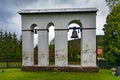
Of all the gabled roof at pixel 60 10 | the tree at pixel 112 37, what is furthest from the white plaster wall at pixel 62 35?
the tree at pixel 112 37

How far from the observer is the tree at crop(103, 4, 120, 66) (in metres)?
26.2

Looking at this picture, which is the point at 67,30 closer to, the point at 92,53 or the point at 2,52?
the point at 92,53

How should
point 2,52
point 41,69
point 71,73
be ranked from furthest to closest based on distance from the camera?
point 2,52, point 41,69, point 71,73

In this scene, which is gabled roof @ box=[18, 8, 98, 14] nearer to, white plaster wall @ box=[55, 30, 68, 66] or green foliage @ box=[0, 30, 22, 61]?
white plaster wall @ box=[55, 30, 68, 66]

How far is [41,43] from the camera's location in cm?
2039

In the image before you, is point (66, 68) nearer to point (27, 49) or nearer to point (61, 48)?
point (61, 48)

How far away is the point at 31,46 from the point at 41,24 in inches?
77.0

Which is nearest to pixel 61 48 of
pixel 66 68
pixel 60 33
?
pixel 60 33

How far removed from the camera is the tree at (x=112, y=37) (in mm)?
26203

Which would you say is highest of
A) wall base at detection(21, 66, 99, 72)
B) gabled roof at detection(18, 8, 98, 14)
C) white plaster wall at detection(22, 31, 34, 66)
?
gabled roof at detection(18, 8, 98, 14)

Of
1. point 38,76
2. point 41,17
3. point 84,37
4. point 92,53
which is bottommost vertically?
point 38,76

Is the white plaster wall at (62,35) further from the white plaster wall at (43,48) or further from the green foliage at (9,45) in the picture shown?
the green foliage at (9,45)

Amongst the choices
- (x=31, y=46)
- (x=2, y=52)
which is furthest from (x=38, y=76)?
(x=2, y=52)

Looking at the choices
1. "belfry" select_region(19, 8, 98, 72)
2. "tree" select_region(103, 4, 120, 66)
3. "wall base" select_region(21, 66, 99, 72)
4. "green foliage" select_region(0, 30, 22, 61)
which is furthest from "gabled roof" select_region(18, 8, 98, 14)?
"green foliage" select_region(0, 30, 22, 61)
